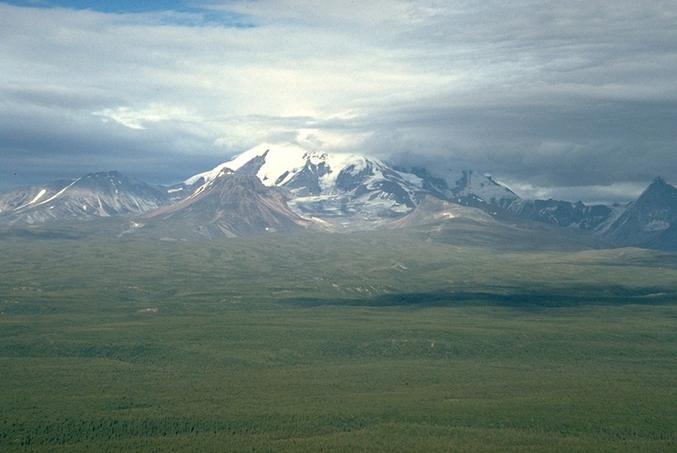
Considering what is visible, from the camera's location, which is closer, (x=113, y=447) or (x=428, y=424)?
(x=113, y=447)

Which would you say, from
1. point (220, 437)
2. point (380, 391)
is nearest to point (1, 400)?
point (220, 437)

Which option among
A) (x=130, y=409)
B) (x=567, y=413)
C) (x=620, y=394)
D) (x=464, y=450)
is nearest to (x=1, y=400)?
(x=130, y=409)

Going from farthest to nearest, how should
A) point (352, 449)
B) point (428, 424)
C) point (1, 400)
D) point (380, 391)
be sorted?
1. point (380, 391)
2. point (1, 400)
3. point (428, 424)
4. point (352, 449)

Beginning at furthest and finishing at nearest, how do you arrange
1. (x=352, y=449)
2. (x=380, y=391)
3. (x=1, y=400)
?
(x=380, y=391)
(x=1, y=400)
(x=352, y=449)

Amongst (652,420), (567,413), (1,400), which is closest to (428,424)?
(567,413)

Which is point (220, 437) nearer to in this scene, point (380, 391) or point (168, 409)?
point (168, 409)

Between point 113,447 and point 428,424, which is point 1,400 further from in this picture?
point 428,424

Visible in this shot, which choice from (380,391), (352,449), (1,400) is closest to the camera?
(352,449)

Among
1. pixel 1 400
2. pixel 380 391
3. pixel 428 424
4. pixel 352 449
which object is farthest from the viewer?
pixel 380 391

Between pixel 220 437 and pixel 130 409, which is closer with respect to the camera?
pixel 220 437
